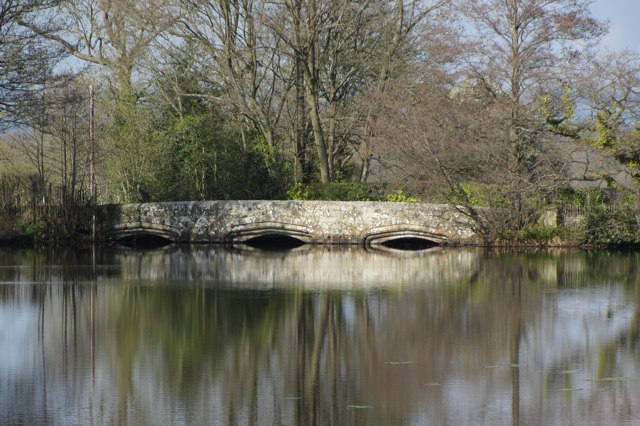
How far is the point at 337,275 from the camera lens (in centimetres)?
1872

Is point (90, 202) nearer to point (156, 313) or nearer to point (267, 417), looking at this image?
point (156, 313)

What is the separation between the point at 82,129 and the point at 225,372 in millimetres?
Answer: 29600

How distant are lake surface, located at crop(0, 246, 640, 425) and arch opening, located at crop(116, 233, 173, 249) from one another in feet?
32.5

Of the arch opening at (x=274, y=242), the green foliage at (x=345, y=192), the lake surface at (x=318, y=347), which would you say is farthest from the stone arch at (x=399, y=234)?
the lake surface at (x=318, y=347)

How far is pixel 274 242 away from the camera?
30.5 metres

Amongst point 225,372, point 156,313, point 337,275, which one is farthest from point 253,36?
point 225,372

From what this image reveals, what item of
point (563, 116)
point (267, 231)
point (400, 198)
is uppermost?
point (563, 116)

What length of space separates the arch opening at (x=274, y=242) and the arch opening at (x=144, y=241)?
2610mm

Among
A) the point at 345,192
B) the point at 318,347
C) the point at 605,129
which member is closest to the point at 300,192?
the point at 345,192

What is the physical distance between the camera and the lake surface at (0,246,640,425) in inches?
299

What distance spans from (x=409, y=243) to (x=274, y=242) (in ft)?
13.7

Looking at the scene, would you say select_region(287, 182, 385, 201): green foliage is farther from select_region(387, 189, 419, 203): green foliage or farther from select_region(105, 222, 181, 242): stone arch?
select_region(105, 222, 181, 242): stone arch

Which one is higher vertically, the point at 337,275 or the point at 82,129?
the point at 82,129

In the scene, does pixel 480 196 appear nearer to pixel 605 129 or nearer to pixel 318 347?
pixel 605 129
